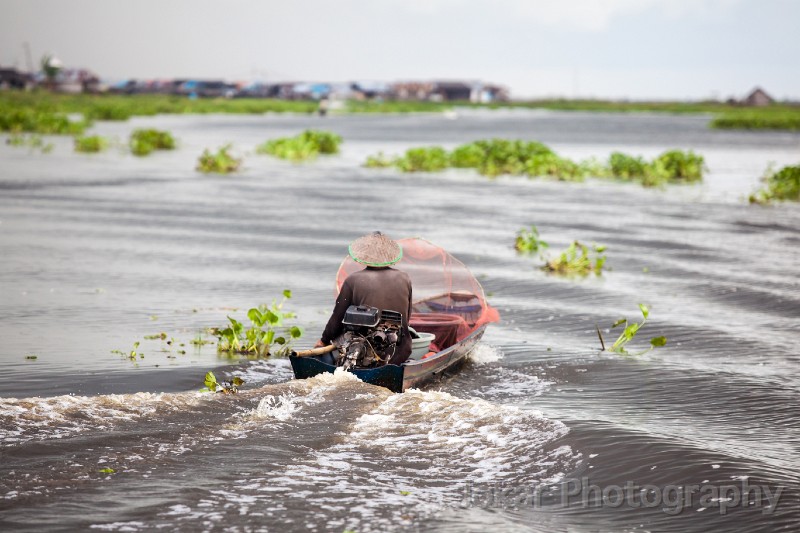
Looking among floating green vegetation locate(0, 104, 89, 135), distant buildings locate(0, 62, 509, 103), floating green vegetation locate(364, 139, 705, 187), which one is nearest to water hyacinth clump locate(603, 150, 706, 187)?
floating green vegetation locate(364, 139, 705, 187)

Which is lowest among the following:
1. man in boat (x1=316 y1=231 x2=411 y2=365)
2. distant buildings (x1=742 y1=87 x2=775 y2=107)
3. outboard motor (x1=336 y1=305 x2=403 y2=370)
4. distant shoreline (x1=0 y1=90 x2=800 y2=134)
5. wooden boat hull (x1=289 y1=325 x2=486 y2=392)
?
wooden boat hull (x1=289 y1=325 x2=486 y2=392)

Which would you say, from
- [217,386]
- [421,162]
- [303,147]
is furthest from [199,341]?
[303,147]

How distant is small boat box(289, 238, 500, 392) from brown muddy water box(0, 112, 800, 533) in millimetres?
295

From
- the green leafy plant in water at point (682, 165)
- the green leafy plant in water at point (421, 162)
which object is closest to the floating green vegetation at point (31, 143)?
the green leafy plant in water at point (421, 162)

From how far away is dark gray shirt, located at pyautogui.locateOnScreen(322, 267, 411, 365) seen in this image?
9.10m

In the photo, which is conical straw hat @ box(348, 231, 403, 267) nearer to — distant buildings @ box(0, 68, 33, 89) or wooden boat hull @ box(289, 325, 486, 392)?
wooden boat hull @ box(289, 325, 486, 392)

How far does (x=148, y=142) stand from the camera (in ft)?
140

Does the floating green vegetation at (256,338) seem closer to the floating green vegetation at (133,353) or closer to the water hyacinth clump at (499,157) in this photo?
the floating green vegetation at (133,353)

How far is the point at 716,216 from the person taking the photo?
24.5m

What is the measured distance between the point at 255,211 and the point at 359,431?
16.5m

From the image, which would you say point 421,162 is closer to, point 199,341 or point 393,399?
point 199,341

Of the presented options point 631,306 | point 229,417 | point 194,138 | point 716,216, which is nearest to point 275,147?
point 194,138

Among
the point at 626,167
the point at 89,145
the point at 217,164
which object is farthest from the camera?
the point at 89,145

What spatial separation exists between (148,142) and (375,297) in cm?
3592
